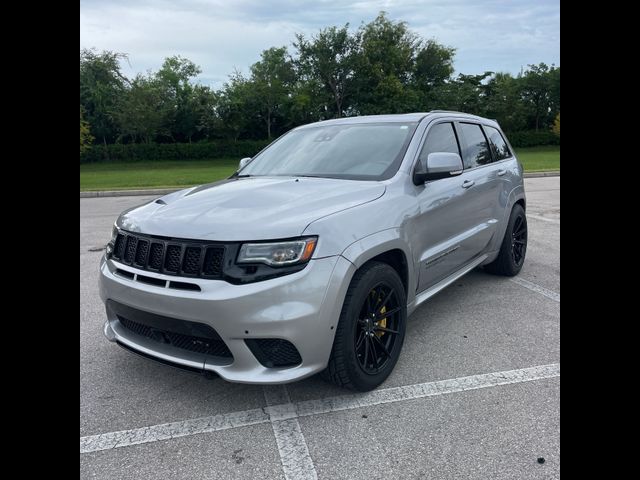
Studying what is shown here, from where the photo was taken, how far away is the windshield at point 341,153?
3.45m

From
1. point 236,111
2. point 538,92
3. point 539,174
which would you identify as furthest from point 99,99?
point 538,92

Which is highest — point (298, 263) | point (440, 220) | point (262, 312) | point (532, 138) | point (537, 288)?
point (532, 138)

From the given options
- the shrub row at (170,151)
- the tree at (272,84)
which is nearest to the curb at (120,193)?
the shrub row at (170,151)

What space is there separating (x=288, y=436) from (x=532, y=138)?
4324 centimetres

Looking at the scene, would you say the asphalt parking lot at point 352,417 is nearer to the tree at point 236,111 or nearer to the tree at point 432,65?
the tree at point 236,111

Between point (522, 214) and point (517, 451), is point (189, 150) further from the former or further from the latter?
point (517, 451)

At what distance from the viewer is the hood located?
2473 mm

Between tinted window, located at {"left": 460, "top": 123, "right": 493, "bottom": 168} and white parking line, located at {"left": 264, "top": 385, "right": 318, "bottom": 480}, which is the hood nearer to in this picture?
white parking line, located at {"left": 264, "top": 385, "right": 318, "bottom": 480}

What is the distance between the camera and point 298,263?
2.42 metres

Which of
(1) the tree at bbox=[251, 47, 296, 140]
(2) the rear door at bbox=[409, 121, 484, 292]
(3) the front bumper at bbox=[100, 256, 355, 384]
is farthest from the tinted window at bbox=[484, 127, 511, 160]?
(1) the tree at bbox=[251, 47, 296, 140]

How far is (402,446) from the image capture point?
7.82 ft

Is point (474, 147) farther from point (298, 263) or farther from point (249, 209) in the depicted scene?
point (298, 263)

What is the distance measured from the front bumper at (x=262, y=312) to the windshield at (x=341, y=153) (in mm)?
1141

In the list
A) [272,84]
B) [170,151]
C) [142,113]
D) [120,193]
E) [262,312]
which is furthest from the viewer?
[272,84]
